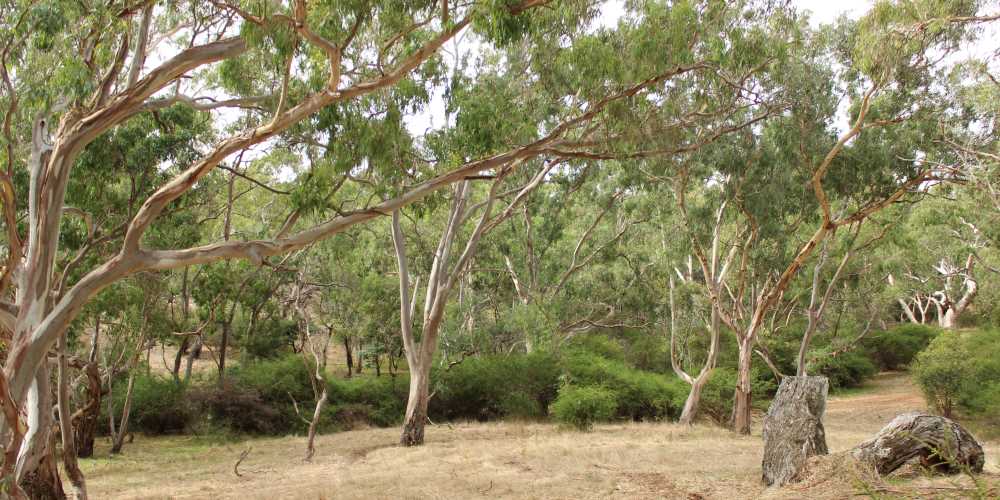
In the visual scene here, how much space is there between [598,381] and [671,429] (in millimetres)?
3227

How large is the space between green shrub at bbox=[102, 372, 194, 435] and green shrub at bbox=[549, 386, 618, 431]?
8.64 meters

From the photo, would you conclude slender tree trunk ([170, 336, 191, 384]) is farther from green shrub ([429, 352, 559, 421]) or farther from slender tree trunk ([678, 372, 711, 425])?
slender tree trunk ([678, 372, 711, 425])

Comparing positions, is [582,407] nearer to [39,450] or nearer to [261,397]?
[261,397]

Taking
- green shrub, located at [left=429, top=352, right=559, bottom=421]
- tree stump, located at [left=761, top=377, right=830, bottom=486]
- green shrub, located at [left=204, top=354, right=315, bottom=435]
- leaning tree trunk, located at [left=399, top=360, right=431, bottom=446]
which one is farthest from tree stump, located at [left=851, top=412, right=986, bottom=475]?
green shrub, located at [left=204, top=354, right=315, bottom=435]

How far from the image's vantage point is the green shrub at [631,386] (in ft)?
63.9

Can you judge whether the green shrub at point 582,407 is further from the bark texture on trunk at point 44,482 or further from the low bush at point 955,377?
the bark texture on trunk at point 44,482

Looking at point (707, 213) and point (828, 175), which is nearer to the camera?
point (828, 175)

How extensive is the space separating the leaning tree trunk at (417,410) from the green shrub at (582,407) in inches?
139

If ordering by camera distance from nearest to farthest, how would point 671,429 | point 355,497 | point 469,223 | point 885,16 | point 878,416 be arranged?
point 355,497 → point 885,16 → point 671,429 → point 878,416 → point 469,223

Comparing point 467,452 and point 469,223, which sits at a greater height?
point 469,223

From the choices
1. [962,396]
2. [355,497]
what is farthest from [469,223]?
[355,497]

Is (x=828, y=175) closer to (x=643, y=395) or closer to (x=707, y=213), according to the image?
(x=707, y=213)

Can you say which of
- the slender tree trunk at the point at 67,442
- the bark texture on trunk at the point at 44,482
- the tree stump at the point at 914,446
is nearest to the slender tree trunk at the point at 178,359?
the slender tree trunk at the point at 67,442

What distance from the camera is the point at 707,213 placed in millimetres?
16953
